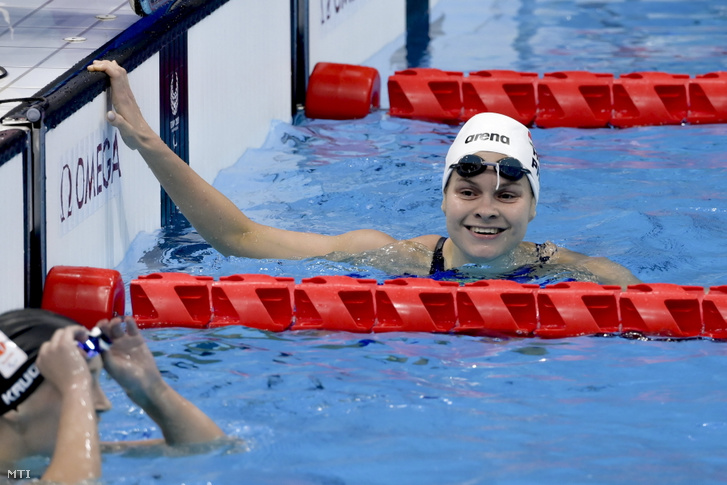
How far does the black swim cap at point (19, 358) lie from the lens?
7.10 feet

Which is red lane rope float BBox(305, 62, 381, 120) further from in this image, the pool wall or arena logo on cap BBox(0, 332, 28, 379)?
arena logo on cap BBox(0, 332, 28, 379)

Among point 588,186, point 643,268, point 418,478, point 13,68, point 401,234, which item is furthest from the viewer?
point 588,186

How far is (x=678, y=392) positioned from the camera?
3125mm

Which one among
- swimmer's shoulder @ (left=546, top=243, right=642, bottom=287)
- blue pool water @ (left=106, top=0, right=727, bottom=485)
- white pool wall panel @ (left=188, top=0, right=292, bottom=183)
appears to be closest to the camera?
blue pool water @ (left=106, top=0, right=727, bottom=485)

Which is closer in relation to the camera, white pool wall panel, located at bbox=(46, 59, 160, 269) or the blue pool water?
the blue pool water

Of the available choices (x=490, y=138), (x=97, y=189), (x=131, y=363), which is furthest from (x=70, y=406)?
(x=490, y=138)

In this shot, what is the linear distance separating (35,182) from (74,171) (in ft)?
1.02

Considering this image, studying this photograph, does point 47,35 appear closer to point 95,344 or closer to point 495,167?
point 495,167

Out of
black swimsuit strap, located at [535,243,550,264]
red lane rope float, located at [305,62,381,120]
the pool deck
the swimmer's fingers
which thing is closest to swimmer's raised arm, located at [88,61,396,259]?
the swimmer's fingers

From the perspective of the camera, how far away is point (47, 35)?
4422 millimetres

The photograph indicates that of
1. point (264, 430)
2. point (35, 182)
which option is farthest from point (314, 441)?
point (35, 182)

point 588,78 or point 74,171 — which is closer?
point 74,171

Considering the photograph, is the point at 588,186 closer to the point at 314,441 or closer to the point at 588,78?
the point at 588,78

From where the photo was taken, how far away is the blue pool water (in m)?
2.67
